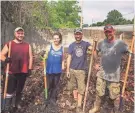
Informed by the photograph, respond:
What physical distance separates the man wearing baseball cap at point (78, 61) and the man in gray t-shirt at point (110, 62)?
33 cm

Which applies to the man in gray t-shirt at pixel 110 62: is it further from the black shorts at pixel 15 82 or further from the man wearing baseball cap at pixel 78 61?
the black shorts at pixel 15 82

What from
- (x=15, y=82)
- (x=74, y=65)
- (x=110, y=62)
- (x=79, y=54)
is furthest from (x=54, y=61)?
(x=110, y=62)

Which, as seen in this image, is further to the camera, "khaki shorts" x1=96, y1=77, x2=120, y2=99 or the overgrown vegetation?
the overgrown vegetation

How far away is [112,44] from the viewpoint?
5566mm

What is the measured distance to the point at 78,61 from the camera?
5.96m

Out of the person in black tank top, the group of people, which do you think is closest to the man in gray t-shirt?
the group of people

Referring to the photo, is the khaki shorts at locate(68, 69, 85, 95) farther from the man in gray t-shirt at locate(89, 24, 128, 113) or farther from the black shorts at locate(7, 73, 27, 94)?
the black shorts at locate(7, 73, 27, 94)

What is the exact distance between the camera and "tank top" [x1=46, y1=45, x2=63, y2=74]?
601 centimetres

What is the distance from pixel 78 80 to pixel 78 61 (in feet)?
1.35

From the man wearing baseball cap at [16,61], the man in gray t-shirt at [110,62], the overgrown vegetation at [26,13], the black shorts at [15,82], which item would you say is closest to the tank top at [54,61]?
the man wearing baseball cap at [16,61]

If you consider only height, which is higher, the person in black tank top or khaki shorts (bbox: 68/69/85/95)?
the person in black tank top

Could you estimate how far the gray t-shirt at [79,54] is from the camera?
593cm

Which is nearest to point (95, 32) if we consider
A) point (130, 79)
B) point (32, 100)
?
point (130, 79)

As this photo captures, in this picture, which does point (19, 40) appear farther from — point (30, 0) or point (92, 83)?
point (30, 0)
